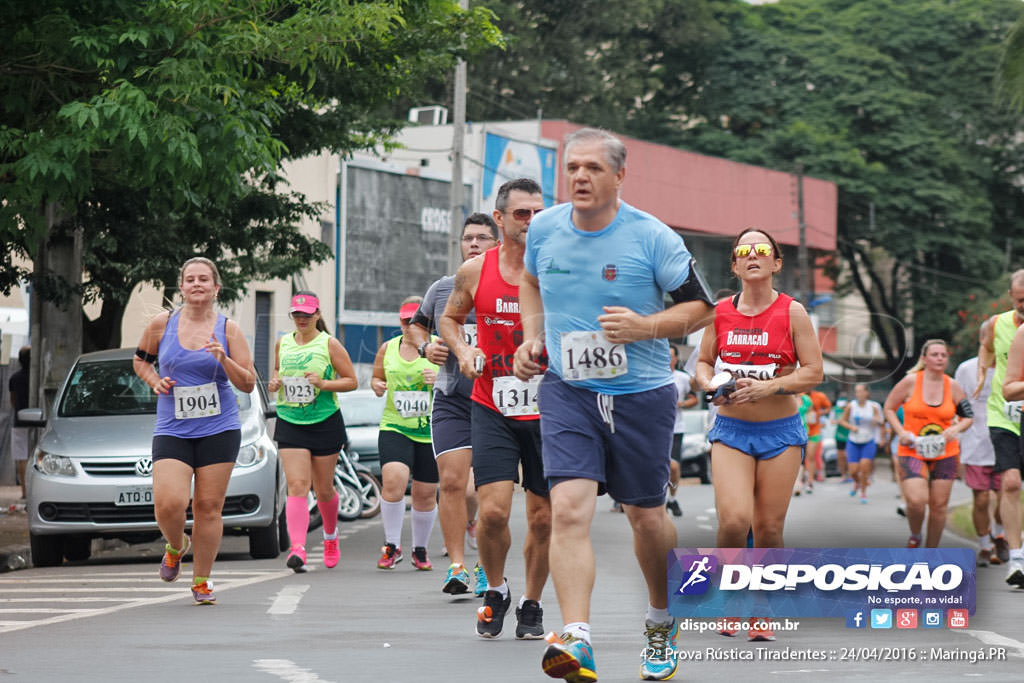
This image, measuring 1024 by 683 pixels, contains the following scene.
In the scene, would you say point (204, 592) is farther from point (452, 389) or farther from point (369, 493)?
point (369, 493)

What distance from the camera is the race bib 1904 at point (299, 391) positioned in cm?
1304

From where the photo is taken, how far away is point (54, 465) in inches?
559

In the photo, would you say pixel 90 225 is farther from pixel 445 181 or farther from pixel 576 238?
pixel 445 181

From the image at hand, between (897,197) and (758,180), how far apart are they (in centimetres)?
433

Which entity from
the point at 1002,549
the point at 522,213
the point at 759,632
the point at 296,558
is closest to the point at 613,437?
the point at 759,632

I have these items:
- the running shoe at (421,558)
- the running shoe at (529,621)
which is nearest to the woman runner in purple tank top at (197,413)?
the running shoe at (529,621)

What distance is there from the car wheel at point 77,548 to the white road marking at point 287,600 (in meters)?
3.79

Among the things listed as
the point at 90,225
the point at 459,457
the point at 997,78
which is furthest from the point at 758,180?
the point at 459,457

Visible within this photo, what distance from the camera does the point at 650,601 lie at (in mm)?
7234

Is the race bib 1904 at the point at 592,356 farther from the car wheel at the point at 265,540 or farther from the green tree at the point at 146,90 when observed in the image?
the car wheel at the point at 265,540

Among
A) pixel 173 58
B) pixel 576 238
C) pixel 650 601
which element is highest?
pixel 173 58

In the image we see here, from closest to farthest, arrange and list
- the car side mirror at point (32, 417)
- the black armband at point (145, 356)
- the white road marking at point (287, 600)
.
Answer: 1. the white road marking at point (287, 600)
2. the black armband at point (145, 356)
3. the car side mirror at point (32, 417)

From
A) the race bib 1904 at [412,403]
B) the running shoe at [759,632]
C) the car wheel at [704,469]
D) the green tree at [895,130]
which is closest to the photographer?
the running shoe at [759,632]

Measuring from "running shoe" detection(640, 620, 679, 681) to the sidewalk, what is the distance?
840cm
